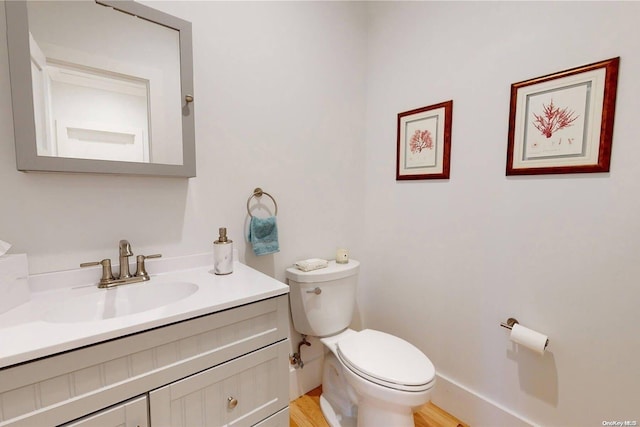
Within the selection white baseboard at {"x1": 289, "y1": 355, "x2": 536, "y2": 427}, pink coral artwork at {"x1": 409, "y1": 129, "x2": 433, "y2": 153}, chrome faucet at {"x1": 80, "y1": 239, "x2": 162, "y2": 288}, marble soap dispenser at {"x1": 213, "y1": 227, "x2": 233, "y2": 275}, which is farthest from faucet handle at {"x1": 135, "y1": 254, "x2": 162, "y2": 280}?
pink coral artwork at {"x1": 409, "y1": 129, "x2": 433, "y2": 153}

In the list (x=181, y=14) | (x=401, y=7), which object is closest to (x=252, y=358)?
(x=181, y=14)

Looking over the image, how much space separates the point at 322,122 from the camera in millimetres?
1631

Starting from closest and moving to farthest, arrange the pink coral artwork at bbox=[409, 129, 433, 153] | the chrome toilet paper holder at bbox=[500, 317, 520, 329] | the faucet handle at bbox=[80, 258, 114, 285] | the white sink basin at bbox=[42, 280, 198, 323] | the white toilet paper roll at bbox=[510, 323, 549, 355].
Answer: the white sink basin at bbox=[42, 280, 198, 323] < the faucet handle at bbox=[80, 258, 114, 285] < the white toilet paper roll at bbox=[510, 323, 549, 355] < the chrome toilet paper holder at bbox=[500, 317, 520, 329] < the pink coral artwork at bbox=[409, 129, 433, 153]

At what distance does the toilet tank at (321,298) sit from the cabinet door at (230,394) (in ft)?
1.51

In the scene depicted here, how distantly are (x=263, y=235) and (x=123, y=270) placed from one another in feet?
1.84

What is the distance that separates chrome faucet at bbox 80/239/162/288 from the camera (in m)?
0.99

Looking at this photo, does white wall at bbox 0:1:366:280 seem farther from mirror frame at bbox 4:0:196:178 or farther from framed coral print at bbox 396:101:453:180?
framed coral print at bbox 396:101:453:180

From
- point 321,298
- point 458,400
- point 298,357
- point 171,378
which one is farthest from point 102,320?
point 458,400

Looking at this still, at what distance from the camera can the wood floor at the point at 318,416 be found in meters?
1.44

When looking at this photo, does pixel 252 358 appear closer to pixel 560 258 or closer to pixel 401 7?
pixel 560 258

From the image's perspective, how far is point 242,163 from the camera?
52.9 inches

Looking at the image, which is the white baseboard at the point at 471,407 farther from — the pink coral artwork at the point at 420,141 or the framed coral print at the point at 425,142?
the pink coral artwork at the point at 420,141

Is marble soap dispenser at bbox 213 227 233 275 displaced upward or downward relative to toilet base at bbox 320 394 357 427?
upward

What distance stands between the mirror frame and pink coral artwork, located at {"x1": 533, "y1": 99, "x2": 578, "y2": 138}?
4.78ft
